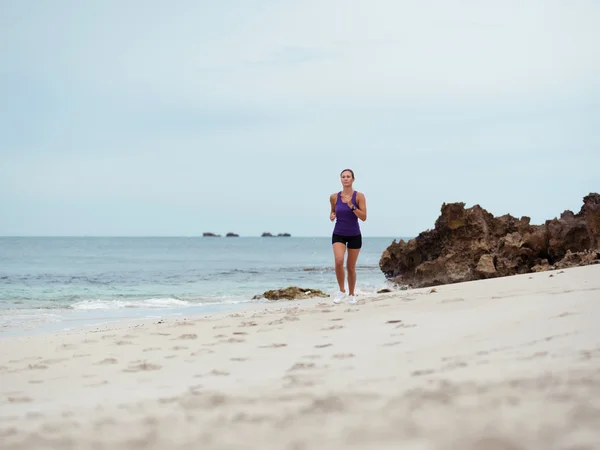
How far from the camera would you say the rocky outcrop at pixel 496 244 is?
12.8 m

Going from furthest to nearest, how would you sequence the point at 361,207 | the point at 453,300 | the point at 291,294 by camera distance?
the point at 291,294
the point at 361,207
the point at 453,300

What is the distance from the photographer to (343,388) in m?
3.33

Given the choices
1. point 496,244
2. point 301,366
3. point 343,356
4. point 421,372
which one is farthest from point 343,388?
point 496,244

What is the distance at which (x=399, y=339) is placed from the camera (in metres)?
4.57

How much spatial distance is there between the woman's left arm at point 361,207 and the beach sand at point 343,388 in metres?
2.87

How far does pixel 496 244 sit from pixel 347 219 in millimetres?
7442

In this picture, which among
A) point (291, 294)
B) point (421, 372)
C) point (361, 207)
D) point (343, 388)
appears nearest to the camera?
point (343, 388)

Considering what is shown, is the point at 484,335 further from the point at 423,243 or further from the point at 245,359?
the point at 423,243

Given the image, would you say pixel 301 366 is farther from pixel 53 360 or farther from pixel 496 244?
pixel 496 244

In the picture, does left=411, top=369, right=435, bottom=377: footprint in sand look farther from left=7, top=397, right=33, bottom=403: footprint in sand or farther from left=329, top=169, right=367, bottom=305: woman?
left=329, top=169, right=367, bottom=305: woman

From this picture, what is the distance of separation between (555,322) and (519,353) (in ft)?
2.80

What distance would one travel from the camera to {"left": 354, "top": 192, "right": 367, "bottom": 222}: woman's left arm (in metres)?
8.25

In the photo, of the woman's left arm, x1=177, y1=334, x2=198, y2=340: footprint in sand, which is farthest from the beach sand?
the woman's left arm

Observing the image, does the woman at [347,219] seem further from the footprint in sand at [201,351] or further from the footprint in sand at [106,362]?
the footprint in sand at [106,362]
